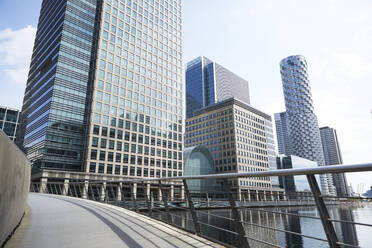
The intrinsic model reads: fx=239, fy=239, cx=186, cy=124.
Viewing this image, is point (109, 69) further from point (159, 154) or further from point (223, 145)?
point (223, 145)

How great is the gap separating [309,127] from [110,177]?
14269 cm

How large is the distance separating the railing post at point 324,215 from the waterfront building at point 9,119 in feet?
395

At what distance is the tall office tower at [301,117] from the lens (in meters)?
157

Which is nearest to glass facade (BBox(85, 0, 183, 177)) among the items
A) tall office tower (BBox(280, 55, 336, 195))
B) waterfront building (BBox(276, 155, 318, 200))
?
waterfront building (BBox(276, 155, 318, 200))

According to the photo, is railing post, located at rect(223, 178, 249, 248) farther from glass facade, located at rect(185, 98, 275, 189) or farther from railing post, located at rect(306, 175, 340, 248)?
glass facade, located at rect(185, 98, 275, 189)

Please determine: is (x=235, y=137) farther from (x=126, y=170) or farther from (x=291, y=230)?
(x=291, y=230)

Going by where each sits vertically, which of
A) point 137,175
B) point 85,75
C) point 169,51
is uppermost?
point 169,51

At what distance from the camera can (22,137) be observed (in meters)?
64.9

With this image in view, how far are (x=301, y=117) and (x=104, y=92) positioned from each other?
137093 mm

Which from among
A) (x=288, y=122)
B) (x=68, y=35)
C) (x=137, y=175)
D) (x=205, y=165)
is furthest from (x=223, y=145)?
(x=288, y=122)

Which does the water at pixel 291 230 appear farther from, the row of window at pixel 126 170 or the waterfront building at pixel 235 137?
the waterfront building at pixel 235 137

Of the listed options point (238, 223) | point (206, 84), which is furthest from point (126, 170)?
point (206, 84)

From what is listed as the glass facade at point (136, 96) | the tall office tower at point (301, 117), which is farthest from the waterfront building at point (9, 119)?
the tall office tower at point (301, 117)

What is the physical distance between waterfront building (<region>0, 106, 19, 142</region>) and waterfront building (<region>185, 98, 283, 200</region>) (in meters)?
75.3
